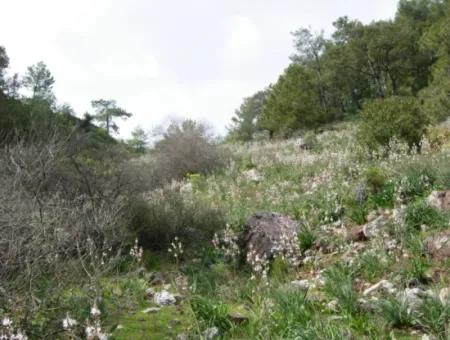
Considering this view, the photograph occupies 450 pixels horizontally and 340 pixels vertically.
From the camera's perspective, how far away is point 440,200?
677 cm

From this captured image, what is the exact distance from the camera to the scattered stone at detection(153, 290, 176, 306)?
212 inches

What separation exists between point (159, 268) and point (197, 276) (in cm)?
144

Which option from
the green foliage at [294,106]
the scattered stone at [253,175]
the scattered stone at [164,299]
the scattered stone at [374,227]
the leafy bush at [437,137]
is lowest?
the scattered stone at [164,299]

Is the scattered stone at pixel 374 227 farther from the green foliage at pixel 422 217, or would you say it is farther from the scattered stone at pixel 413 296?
the scattered stone at pixel 413 296

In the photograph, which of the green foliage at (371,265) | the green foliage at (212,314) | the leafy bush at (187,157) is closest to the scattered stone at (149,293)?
the green foliage at (212,314)

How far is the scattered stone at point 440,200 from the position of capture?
21.8ft

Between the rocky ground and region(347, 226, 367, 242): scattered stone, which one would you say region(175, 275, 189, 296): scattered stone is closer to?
the rocky ground

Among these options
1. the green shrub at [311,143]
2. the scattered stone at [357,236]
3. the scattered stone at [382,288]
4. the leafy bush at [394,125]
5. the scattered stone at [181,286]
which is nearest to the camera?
the scattered stone at [382,288]

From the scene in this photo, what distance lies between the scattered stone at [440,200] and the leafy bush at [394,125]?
4978mm

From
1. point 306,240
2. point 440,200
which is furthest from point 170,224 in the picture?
point 440,200

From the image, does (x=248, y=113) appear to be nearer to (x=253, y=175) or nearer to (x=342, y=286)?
(x=253, y=175)

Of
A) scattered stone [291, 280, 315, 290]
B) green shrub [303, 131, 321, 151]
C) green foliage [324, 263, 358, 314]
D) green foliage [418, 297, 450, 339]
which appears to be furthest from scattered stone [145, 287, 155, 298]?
green shrub [303, 131, 321, 151]

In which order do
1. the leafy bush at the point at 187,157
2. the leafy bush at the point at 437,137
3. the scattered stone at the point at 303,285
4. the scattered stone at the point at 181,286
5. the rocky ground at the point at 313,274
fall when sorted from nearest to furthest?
the rocky ground at the point at 313,274 < the scattered stone at the point at 303,285 < the scattered stone at the point at 181,286 < the leafy bush at the point at 437,137 < the leafy bush at the point at 187,157

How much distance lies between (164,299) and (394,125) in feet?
27.8
